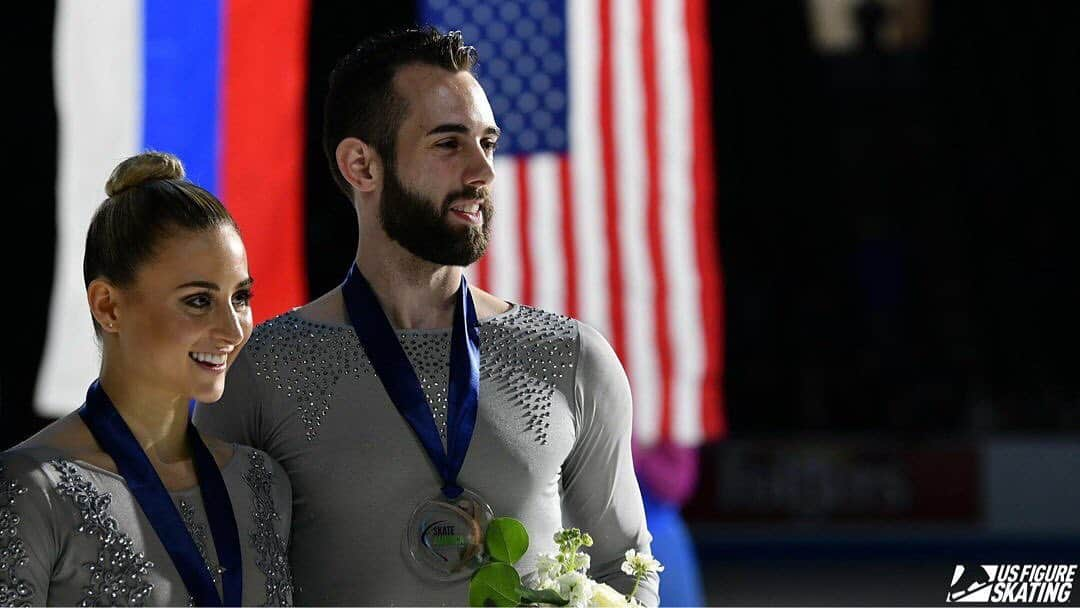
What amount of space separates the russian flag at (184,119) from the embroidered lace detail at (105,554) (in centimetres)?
305

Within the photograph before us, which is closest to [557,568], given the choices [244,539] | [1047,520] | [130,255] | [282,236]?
[244,539]

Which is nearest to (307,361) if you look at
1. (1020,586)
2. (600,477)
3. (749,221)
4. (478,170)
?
(478,170)

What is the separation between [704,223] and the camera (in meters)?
5.21

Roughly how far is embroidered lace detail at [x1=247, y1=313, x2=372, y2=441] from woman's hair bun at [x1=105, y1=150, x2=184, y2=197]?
1.26ft

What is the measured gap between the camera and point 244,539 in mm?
2020

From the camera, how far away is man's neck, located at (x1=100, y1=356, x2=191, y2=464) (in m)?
1.99

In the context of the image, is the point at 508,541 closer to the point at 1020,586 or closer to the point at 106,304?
the point at 106,304

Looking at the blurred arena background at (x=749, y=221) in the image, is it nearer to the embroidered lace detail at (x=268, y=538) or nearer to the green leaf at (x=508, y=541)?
the embroidered lace detail at (x=268, y=538)

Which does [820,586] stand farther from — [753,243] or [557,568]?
[557,568]

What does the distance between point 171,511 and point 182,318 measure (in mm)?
256

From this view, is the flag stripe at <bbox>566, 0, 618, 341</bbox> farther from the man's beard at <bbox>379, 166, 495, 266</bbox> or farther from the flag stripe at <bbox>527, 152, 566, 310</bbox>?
the man's beard at <bbox>379, 166, 495, 266</bbox>

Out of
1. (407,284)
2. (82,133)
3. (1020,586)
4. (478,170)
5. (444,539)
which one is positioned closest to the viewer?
(444,539)

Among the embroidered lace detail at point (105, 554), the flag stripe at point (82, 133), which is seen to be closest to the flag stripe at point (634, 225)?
the flag stripe at point (82, 133)

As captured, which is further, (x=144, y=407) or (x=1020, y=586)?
(x=1020, y=586)
